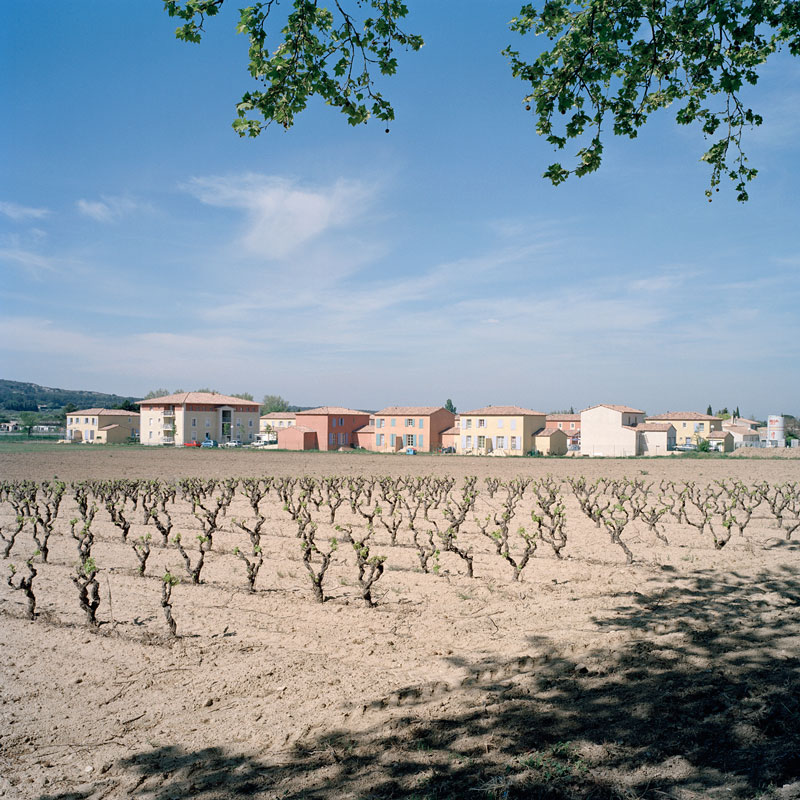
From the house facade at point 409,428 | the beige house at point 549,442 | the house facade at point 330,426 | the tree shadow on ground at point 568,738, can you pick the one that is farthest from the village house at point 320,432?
the tree shadow on ground at point 568,738

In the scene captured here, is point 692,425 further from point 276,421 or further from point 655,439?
point 276,421

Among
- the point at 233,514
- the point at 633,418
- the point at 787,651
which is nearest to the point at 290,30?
the point at 787,651

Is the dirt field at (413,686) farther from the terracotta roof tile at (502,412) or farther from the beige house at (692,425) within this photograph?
the beige house at (692,425)

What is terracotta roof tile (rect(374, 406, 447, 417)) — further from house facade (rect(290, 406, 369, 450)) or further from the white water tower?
the white water tower

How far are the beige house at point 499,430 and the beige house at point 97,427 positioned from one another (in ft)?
144

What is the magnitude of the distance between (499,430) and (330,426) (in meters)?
18.5

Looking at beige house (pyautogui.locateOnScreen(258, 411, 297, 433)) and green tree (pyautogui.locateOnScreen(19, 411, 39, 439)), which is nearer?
green tree (pyautogui.locateOnScreen(19, 411, 39, 439))

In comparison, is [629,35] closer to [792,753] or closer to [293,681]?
[792,753]

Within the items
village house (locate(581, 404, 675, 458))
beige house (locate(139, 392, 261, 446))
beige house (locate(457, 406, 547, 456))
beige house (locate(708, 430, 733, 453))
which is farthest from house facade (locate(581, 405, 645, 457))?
beige house (locate(139, 392, 261, 446))

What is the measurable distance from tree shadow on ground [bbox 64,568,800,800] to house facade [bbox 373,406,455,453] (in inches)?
2036

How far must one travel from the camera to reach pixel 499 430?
176 ft

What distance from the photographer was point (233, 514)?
1509 centimetres

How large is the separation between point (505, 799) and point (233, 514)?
43.3ft

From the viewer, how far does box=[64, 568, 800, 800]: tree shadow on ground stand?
10.2 ft
